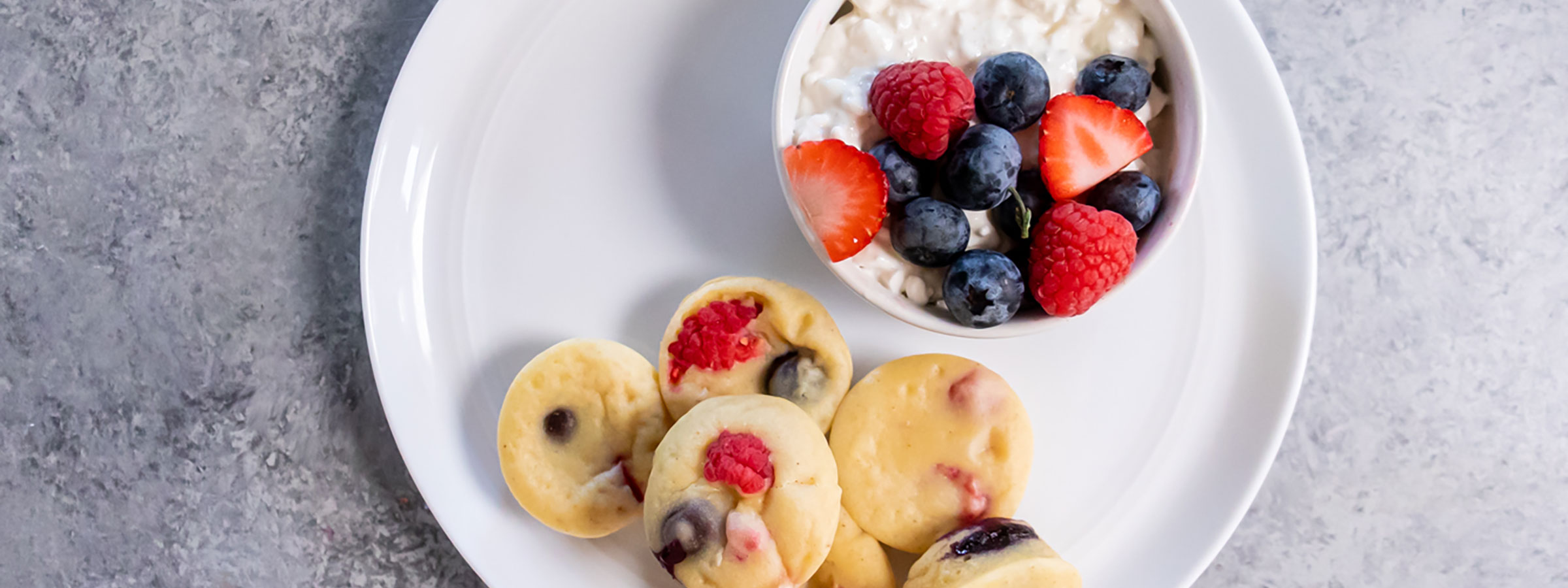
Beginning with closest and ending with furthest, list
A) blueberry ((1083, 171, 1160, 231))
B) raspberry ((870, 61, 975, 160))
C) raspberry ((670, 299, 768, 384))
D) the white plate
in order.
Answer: raspberry ((870, 61, 975, 160)) < blueberry ((1083, 171, 1160, 231)) < raspberry ((670, 299, 768, 384)) < the white plate

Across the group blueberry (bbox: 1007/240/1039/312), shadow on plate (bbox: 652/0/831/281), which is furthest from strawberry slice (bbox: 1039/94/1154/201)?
shadow on plate (bbox: 652/0/831/281)

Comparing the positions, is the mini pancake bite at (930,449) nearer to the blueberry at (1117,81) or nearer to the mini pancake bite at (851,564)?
the mini pancake bite at (851,564)

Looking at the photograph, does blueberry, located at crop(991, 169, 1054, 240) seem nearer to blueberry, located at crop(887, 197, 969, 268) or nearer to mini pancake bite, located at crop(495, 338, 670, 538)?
blueberry, located at crop(887, 197, 969, 268)

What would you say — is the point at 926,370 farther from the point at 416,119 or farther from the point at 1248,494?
the point at 416,119

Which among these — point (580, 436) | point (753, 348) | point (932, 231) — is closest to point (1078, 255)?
point (932, 231)

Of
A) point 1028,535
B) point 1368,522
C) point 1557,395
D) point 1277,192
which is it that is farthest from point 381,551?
point 1557,395

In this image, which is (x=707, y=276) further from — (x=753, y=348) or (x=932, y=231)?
(x=932, y=231)
